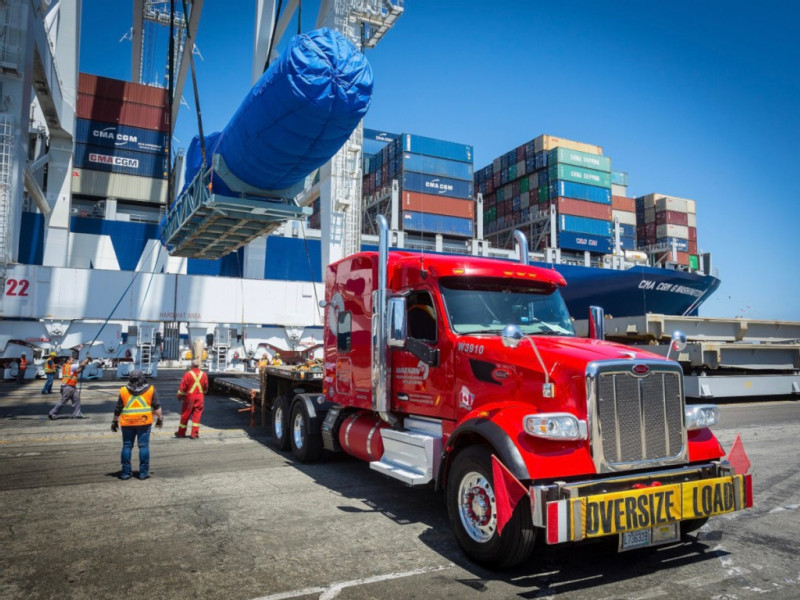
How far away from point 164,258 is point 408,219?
16.2 metres

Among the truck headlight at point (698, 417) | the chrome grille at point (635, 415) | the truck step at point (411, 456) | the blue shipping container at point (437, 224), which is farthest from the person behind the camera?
the blue shipping container at point (437, 224)

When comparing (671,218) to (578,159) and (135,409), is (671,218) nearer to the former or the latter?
(578,159)

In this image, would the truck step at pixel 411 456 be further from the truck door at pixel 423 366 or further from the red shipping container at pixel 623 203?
the red shipping container at pixel 623 203

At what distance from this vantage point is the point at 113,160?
121ft

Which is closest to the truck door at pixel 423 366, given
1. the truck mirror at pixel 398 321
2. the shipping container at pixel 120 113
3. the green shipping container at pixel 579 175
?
the truck mirror at pixel 398 321

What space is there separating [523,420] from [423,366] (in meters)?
1.87

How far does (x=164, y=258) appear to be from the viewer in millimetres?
33125

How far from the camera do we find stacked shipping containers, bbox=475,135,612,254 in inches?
1657

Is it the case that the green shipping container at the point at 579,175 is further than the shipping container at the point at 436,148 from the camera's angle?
Yes

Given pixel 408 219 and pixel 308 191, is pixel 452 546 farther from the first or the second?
pixel 408 219

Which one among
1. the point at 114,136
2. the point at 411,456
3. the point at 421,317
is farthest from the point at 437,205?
the point at 411,456

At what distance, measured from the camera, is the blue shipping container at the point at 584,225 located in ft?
137

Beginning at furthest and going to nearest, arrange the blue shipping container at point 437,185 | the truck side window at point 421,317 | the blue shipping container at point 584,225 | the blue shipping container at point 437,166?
the blue shipping container at point 584,225
the blue shipping container at point 437,166
the blue shipping container at point 437,185
the truck side window at point 421,317

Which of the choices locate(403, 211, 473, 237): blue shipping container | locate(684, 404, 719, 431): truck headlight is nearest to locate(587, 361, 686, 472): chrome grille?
locate(684, 404, 719, 431): truck headlight
